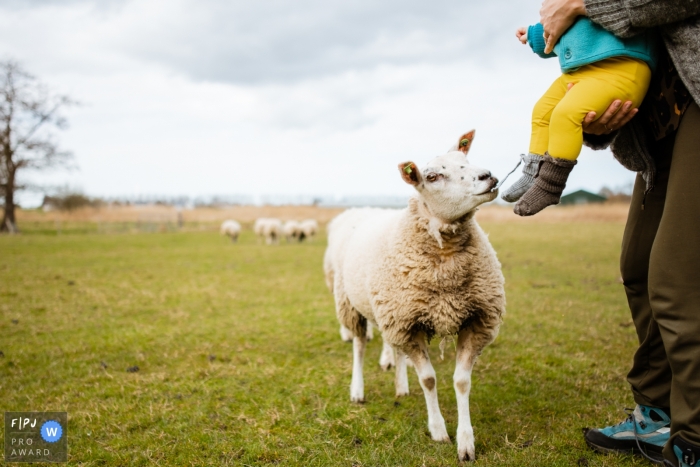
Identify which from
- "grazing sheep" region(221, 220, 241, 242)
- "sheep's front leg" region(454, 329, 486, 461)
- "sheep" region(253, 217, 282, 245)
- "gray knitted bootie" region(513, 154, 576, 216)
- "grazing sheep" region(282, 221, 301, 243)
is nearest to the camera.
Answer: "gray knitted bootie" region(513, 154, 576, 216)

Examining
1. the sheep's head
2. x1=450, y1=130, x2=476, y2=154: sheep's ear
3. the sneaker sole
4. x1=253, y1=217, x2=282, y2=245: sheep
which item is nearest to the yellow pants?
the sheep's head

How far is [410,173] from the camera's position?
3.30 m

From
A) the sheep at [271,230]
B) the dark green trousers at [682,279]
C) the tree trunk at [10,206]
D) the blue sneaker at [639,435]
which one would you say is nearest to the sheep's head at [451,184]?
the dark green trousers at [682,279]

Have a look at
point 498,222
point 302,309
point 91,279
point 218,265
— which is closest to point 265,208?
point 498,222

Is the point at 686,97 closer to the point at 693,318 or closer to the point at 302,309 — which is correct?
the point at 693,318

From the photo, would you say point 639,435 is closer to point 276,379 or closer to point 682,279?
point 682,279

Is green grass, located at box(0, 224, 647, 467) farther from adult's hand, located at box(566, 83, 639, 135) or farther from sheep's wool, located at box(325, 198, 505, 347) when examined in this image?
adult's hand, located at box(566, 83, 639, 135)

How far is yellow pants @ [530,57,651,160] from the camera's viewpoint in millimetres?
2113

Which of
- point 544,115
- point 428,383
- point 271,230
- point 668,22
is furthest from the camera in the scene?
point 271,230

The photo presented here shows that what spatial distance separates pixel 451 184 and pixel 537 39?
1061mm

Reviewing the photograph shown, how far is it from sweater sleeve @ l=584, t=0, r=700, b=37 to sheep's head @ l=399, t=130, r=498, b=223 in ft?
3.96

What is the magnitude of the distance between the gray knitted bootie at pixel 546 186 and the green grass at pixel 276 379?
1.66 m

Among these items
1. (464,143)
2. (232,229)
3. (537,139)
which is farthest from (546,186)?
(232,229)

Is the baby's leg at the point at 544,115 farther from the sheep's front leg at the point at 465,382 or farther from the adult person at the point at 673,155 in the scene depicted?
the sheep's front leg at the point at 465,382
